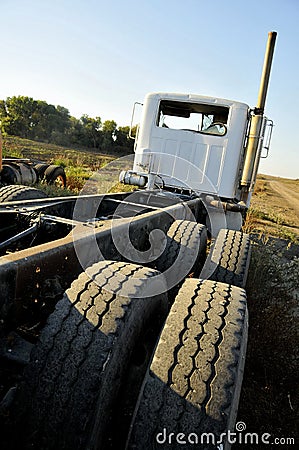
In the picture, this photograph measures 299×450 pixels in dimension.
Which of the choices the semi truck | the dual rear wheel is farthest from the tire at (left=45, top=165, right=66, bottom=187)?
the dual rear wheel

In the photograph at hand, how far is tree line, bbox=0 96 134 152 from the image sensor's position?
159 feet

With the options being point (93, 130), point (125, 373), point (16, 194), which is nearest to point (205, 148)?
point (16, 194)

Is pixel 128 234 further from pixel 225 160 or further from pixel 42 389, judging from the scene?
pixel 225 160

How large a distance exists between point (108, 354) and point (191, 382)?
339mm

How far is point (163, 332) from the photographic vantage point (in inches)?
70.1

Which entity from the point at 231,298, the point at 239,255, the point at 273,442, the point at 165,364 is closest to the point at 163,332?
the point at 165,364

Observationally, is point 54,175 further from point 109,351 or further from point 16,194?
point 109,351

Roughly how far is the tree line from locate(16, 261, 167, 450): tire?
45493mm

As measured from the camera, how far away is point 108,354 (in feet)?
5.26

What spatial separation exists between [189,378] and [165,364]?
110 mm

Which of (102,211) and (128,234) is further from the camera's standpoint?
(102,211)

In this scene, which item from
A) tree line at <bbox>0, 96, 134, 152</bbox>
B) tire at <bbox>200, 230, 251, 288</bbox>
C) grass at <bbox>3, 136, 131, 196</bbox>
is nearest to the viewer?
tire at <bbox>200, 230, 251, 288</bbox>

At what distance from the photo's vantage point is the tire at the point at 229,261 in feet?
10.7

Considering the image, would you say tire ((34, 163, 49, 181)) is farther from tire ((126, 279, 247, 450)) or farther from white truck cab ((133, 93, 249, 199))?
tire ((126, 279, 247, 450))
